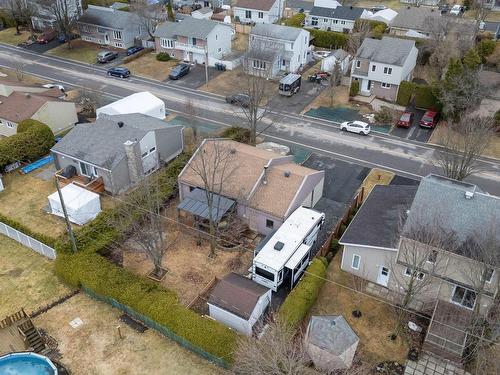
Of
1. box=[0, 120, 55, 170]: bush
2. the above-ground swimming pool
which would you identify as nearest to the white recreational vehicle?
the above-ground swimming pool

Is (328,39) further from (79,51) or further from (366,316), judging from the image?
(366,316)

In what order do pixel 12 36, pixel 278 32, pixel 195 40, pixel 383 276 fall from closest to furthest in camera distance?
pixel 383 276 < pixel 278 32 < pixel 195 40 < pixel 12 36

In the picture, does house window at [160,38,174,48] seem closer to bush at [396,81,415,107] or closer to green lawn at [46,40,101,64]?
green lawn at [46,40,101,64]

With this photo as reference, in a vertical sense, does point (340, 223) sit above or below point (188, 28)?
below

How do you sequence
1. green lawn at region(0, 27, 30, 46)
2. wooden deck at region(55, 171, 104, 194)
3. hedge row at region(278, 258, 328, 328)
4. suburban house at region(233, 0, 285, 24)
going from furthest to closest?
suburban house at region(233, 0, 285, 24) < green lawn at region(0, 27, 30, 46) < wooden deck at region(55, 171, 104, 194) < hedge row at region(278, 258, 328, 328)

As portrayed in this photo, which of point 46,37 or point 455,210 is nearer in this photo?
point 455,210

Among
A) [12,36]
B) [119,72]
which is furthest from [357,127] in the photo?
[12,36]

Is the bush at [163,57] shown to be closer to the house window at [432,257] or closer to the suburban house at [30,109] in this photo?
the suburban house at [30,109]
